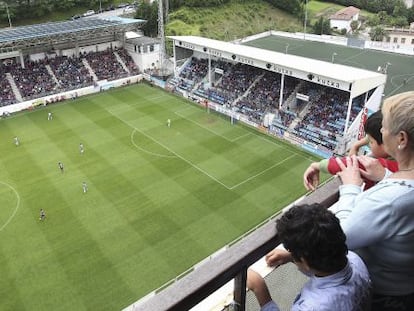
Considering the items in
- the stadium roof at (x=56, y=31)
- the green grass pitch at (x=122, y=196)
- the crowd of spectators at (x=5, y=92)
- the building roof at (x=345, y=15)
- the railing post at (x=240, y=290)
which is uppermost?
the railing post at (x=240, y=290)

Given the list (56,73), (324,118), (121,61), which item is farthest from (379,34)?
(56,73)

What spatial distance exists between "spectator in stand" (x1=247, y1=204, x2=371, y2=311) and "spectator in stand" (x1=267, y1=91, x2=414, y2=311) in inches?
9.2

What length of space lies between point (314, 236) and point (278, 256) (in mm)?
517

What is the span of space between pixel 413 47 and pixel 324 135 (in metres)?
28.1

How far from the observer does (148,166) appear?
26906mm

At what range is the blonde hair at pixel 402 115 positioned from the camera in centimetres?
261

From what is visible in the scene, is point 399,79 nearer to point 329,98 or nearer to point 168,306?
point 329,98

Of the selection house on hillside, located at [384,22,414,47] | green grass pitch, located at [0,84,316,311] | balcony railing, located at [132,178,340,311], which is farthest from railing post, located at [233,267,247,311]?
house on hillside, located at [384,22,414,47]

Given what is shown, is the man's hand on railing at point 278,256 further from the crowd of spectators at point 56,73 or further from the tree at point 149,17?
the tree at point 149,17

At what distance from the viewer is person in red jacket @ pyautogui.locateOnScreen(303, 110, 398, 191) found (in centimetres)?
335

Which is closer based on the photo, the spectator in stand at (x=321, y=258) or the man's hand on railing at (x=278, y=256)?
the spectator in stand at (x=321, y=258)

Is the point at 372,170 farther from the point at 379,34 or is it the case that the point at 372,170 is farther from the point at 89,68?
the point at 379,34

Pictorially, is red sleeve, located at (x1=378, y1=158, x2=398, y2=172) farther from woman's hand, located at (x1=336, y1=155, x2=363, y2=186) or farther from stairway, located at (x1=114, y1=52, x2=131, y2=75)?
stairway, located at (x1=114, y1=52, x2=131, y2=75)

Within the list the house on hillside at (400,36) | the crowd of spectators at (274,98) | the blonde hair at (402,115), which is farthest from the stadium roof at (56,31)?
the blonde hair at (402,115)
